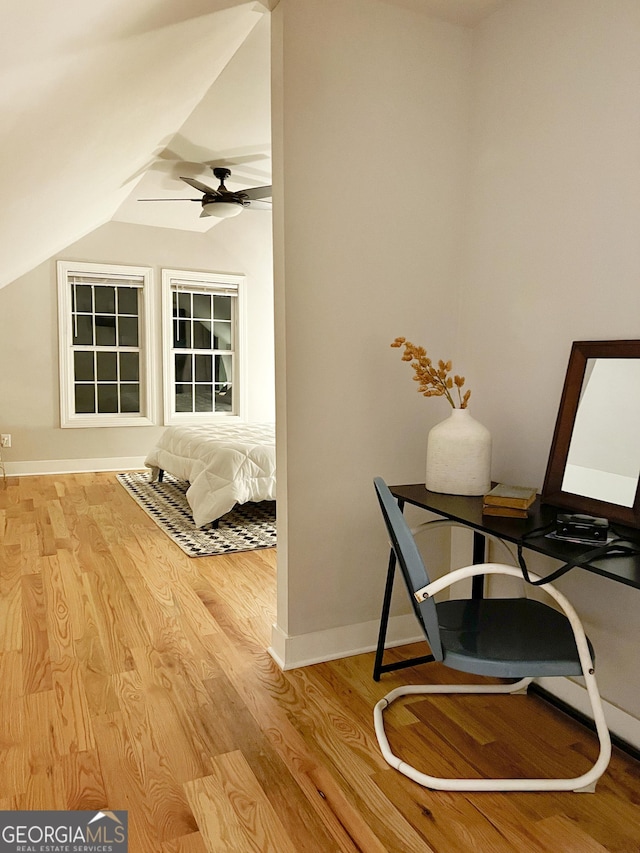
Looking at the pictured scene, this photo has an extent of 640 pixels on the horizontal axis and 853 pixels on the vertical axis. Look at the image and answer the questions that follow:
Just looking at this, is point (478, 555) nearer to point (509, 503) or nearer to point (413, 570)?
point (509, 503)

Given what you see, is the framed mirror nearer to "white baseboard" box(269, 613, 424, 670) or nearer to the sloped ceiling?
"white baseboard" box(269, 613, 424, 670)

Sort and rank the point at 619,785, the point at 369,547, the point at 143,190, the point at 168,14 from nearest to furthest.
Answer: the point at 619,785 < the point at 168,14 < the point at 369,547 < the point at 143,190

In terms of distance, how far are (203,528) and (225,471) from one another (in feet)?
1.49

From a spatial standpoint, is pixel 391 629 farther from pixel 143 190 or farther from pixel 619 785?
pixel 143 190

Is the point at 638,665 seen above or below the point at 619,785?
above

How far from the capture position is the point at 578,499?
1.96 metres

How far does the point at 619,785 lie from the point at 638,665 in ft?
1.16

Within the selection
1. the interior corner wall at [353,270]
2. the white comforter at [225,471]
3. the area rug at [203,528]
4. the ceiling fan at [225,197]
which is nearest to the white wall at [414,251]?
the interior corner wall at [353,270]

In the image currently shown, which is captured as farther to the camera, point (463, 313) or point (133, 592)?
point (133, 592)

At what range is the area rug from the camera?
157 inches

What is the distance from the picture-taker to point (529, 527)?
1.79m

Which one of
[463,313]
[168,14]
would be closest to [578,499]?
[463,313]

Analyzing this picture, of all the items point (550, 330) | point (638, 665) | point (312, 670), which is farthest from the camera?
point (312, 670)

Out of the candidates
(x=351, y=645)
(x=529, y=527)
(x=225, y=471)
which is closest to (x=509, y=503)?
(x=529, y=527)
